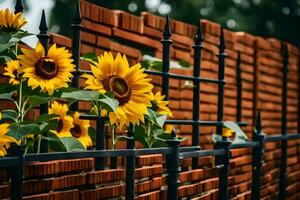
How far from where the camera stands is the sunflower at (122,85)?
2551 mm

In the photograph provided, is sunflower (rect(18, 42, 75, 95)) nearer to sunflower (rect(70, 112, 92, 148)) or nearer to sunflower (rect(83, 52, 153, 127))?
sunflower (rect(83, 52, 153, 127))

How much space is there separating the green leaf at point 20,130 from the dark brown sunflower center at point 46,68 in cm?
23

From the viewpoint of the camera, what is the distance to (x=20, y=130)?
226cm

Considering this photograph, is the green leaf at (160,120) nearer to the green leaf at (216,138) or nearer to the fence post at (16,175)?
the fence post at (16,175)

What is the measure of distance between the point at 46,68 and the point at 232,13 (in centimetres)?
1659

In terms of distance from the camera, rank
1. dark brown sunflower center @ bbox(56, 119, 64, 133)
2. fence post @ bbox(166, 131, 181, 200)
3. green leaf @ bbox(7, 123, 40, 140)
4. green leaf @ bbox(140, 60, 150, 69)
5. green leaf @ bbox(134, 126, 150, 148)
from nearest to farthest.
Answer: green leaf @ bbox(7, 123, 40, 140) < dark brown sunflower center @ bbox(56, 119, 64, 133) < fence post @ bbox(166, 131, 181, 200) < green leaf @ bbox(134, 126, 150, 148) < green leaf @ bbox(140, 60, 150, 69)

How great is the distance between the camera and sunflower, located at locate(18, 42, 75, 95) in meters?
2.40

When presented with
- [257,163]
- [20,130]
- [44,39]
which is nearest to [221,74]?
[257,163]

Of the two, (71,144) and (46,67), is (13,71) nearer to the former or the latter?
(46,67)

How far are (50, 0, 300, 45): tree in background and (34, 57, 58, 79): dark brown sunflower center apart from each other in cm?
1424

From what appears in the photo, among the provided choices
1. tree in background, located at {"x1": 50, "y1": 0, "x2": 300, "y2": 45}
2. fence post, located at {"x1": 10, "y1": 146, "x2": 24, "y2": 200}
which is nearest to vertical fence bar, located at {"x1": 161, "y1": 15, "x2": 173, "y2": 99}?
fence post, located at {"x1": 10, "y1": 146, "x2": 24, "y2": 200}

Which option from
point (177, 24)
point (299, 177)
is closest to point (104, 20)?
point (177, 24)

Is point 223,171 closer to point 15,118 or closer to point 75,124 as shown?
point 75,124

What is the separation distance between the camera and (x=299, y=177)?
6477 millimetres
